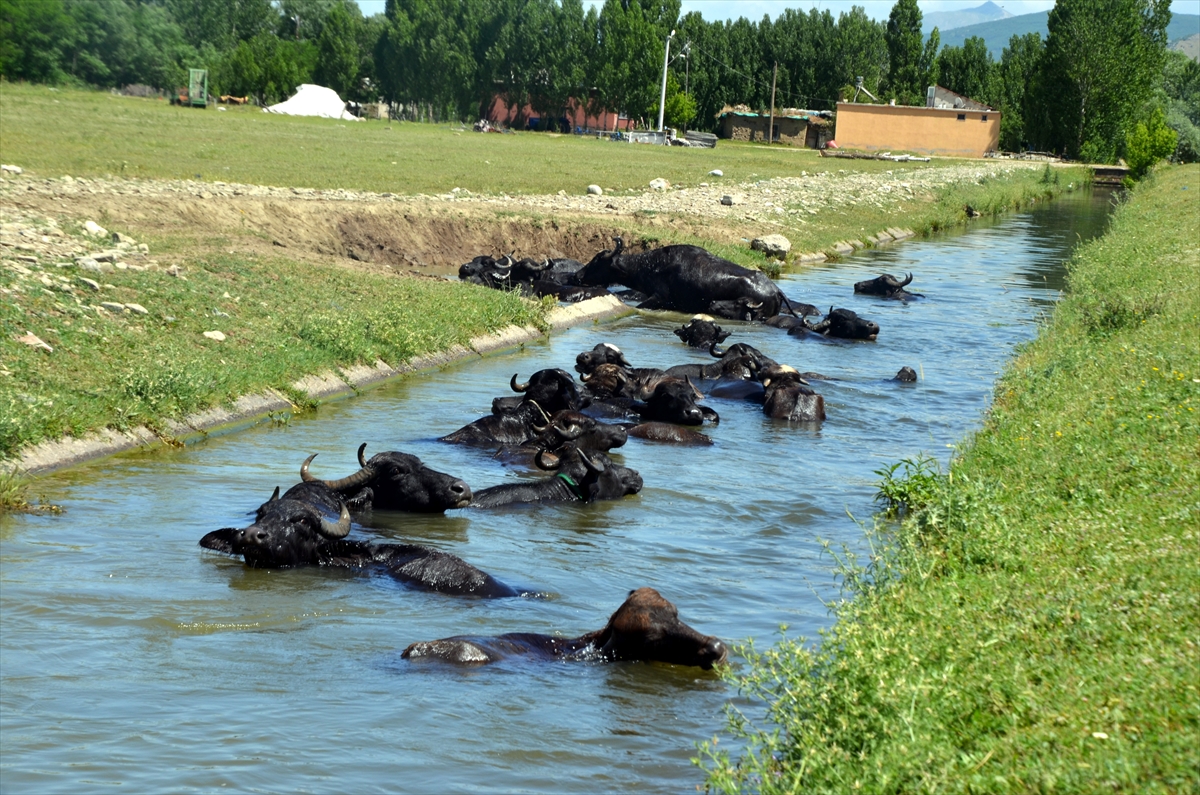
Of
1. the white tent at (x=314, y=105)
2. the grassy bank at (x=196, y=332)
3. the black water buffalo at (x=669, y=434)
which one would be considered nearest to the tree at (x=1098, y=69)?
the white tent at (x=314, y=105)

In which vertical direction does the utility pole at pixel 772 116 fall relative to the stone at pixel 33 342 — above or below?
above

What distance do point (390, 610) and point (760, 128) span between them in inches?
3587

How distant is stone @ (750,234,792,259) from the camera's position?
86.3ft

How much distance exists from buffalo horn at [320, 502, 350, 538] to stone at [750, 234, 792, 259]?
19146mm

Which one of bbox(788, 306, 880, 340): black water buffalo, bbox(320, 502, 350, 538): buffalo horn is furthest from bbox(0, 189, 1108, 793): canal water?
bbox(788, 306, 880, 340): black water buffalo

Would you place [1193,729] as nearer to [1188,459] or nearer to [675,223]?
[1188,459]

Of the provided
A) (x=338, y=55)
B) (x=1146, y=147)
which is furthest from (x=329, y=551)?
(x=338, y=55)

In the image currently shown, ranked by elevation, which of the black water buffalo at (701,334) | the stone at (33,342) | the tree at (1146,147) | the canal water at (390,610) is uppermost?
the tree at (1146,147)

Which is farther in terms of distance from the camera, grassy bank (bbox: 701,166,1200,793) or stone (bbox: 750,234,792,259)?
stone (bbox: 750,234,792,259)

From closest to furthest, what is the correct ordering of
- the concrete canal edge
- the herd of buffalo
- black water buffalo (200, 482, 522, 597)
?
the herd of buffalo < black water buffalo (200, 482, 522, 597) < the concrete canal edge

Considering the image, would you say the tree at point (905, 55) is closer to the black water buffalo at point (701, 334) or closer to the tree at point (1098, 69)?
the tree at point (1098, 69)

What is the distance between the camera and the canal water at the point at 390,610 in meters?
5.50

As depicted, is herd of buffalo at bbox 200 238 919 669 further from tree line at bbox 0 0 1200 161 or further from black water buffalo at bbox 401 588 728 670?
tree line at bbox 0 0 1200 161

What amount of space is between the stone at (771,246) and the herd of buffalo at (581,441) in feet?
18.2
